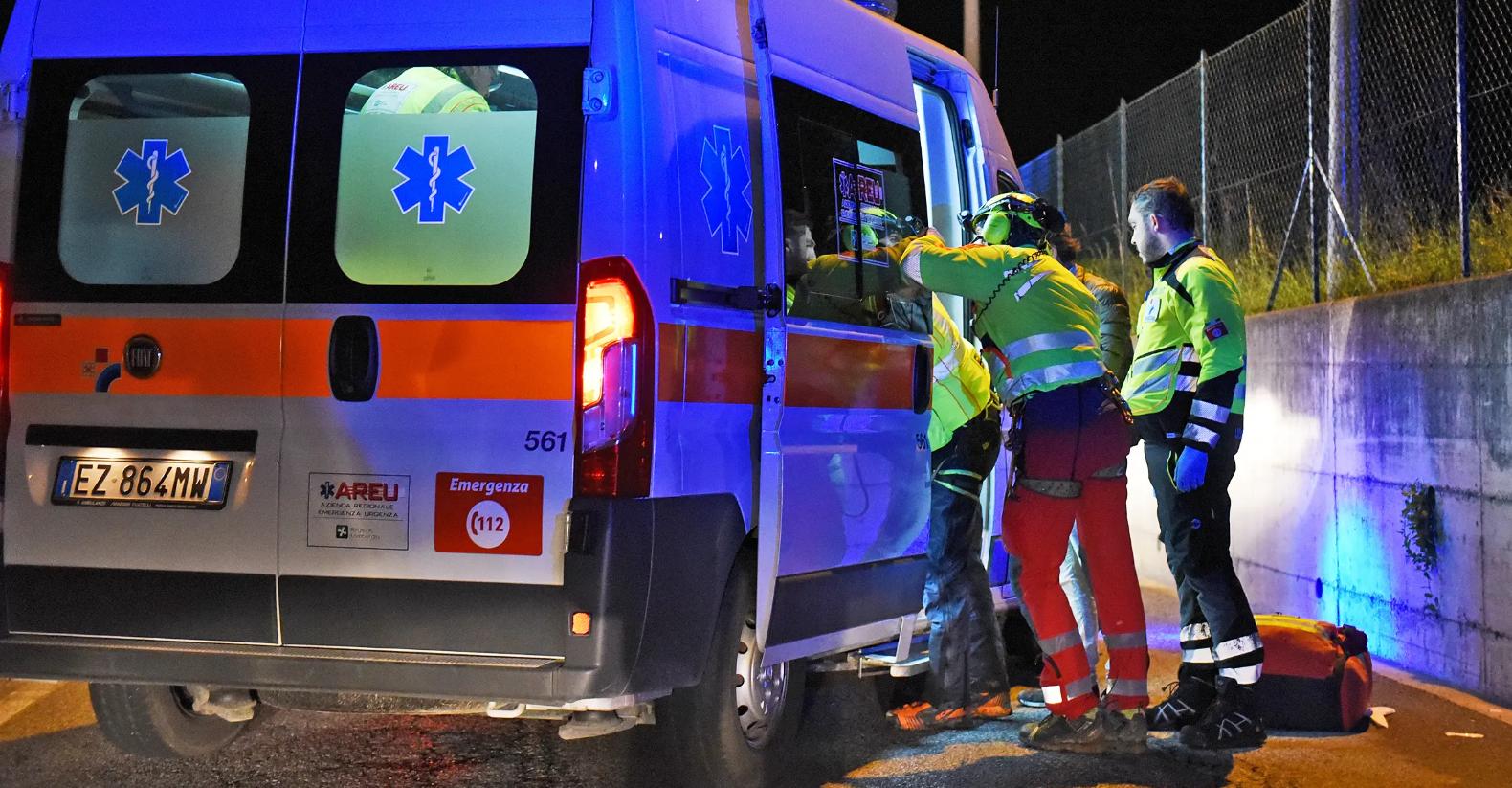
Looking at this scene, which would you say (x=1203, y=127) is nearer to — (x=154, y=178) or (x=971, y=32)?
(x=971, y=32)

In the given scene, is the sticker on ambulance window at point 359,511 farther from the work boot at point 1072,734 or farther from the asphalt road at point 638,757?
the work boot at point 1072,734

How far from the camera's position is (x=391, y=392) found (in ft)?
14.0

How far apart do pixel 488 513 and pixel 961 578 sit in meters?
2.29

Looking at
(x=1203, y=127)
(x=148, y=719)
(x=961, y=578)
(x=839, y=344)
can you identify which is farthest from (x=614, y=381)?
(x=1203, y=127)

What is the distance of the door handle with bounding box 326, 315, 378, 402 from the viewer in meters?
4.30

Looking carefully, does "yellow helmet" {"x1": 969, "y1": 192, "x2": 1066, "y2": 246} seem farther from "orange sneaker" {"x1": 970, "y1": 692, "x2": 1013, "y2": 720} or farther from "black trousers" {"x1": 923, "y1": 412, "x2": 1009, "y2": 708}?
"orange sneaker" {"x1": 970, "y1": 692, "x2": 1013, "y2": 720}

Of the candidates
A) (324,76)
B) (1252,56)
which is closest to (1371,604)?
(1252,56)

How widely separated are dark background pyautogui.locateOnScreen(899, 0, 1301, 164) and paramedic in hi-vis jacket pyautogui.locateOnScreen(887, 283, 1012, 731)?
1557cm

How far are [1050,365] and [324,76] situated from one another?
2570 mm

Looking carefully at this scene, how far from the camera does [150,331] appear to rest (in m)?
4.46

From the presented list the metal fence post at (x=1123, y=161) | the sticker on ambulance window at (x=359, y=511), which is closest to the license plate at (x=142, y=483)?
the sticker on ambulance window at (x=359, y=511)

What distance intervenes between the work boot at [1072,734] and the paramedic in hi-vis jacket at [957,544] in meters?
0.43

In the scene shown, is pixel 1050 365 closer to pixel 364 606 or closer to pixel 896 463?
pixel 896 463

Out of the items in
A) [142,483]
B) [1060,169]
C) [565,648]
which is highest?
[1060,169]
